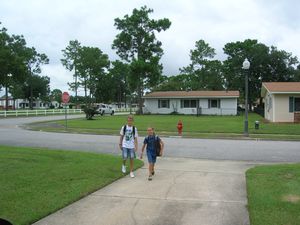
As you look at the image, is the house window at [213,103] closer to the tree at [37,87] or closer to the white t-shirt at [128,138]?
the white t-shirt at [128,138]

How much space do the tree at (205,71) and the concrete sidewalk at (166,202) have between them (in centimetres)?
7576

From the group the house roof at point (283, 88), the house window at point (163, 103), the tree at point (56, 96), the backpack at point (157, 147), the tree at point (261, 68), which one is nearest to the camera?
the backpack at point (157, 147)

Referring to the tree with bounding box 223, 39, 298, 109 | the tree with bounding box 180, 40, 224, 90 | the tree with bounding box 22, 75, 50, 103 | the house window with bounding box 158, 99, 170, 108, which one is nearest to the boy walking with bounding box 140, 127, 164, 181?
the house window with bounding box 158, 99, 170, 108

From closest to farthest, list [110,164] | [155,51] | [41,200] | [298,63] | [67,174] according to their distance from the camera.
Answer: [41,200], [67,174], [110,164], [155,51], [298,63]

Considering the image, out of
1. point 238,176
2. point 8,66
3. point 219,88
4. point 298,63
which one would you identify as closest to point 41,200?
point 238,176

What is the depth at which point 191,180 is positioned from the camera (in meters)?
9.80

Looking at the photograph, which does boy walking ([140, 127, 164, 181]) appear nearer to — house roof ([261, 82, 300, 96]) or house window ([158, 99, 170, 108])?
house roof ([261, 82, 300, 96])

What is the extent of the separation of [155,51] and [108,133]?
35.9 meters

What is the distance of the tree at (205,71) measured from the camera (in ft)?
282

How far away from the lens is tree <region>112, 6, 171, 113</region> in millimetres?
56938

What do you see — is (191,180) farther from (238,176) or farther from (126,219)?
(126,219)

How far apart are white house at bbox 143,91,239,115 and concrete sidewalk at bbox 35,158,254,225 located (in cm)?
4243

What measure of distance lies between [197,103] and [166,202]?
4699 centimetres

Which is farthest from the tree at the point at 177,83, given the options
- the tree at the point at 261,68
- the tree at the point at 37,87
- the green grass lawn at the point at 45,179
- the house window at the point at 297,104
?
the green grass lawn at the point at 45,179
